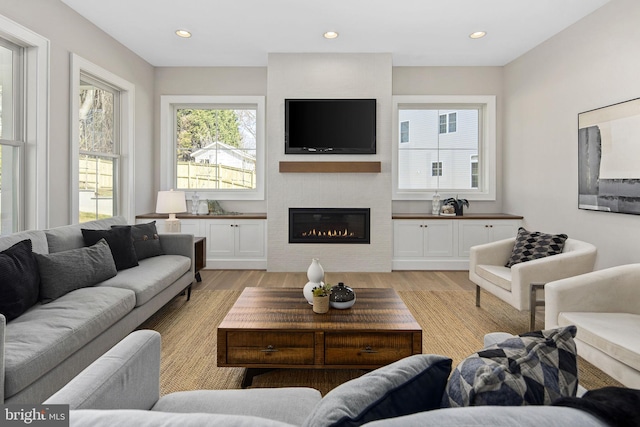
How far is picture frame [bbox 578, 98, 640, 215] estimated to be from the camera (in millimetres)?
3119

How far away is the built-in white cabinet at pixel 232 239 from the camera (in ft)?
16.8

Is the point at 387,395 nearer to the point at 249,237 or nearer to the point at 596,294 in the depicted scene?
the point at 596,294

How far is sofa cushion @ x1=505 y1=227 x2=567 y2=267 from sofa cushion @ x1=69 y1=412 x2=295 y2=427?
129 inches

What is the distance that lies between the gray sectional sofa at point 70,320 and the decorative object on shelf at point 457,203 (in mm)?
3521

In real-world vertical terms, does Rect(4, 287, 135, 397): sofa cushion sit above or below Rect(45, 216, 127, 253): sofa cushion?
below

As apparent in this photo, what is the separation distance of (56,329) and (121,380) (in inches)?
42.6

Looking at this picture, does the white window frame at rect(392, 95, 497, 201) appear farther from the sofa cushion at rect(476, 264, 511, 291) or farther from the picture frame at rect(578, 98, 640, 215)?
the sofa cushion at rect(476, 264, 511, 291)

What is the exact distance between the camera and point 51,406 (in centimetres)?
81

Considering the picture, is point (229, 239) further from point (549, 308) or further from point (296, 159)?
point (549, 308)

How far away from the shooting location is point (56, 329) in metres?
1.91

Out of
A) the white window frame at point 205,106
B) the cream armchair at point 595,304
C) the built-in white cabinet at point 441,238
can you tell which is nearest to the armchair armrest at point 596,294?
the cream armchair at point 595,304

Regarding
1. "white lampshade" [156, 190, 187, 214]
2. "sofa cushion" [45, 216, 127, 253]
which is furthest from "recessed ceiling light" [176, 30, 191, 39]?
"sofa cushion" [45, 216, 127, 253]

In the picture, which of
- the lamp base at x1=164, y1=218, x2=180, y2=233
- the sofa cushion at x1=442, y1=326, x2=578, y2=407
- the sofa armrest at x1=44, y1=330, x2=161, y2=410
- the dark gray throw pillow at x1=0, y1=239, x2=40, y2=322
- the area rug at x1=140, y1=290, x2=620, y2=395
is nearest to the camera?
the sofa cushion at x1=442, y1=326, x2=578, y2=407

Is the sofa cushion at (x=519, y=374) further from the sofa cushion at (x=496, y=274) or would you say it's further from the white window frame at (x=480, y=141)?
the white window frame at (x=480, y=141)
